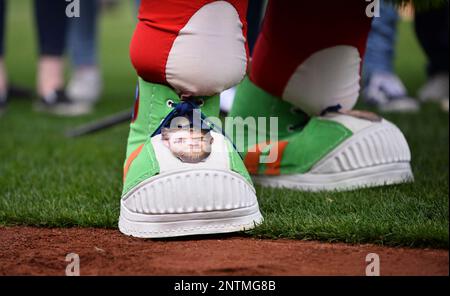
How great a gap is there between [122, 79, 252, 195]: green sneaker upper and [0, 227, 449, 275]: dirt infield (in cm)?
14

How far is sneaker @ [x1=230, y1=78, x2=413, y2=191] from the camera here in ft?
5.57

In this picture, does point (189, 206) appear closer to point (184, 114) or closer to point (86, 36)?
point (184, 114)

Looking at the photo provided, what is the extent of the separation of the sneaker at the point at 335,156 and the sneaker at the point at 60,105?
5.65ft

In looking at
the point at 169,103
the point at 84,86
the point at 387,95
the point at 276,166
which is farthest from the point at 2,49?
the point at 169,103

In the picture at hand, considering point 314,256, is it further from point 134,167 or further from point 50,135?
point 50,135

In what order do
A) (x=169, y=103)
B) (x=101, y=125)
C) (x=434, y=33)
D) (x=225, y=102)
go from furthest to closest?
(x=434, y=33)
(x=101, y=125)
(x=225, y=102)
(x=169, y=103)

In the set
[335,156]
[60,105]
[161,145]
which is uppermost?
[161,145]

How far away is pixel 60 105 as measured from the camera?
132 inches

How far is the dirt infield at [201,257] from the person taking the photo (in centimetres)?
115

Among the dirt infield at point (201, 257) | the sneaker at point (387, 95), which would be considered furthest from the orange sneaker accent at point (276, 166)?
the sneaker at point (387, 95)

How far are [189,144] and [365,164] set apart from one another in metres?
0.50

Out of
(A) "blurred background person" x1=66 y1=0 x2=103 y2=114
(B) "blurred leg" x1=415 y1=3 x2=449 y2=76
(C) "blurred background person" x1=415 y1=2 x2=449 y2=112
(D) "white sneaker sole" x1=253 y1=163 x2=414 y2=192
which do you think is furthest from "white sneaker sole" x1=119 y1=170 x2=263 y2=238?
(A) "blurred background person" x1=66 y1=0 x2=103 y2=114

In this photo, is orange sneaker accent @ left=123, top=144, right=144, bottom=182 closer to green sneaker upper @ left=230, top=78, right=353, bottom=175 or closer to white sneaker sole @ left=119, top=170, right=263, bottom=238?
white sneaker sole @ left=119, top=170, right=263, bottom=238

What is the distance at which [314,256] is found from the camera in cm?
122
